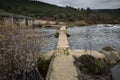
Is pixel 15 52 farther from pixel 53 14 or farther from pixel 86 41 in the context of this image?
pixel 53 14

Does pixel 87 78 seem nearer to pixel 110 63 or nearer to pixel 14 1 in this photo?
pixel 110 63

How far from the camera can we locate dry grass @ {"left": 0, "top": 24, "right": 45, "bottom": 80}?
324 inches

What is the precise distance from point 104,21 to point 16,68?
7865cm

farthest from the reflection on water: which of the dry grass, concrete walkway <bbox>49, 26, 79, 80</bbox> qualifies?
the dry grass

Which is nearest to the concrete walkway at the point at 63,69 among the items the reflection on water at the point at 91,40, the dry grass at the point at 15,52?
the dry grass at the point at 15,52

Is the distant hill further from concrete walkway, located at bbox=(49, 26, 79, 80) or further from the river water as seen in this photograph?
concrete walkway, located at bbox=(49, 26, 79, 80)

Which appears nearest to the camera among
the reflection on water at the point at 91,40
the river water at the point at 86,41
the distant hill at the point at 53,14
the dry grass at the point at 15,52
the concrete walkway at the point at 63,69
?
the concrete walkway at the point at 63,69

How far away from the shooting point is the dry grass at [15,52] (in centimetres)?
824

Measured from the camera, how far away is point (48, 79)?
6887 mm

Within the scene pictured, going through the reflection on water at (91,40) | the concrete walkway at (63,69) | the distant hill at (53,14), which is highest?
the distant hill at (53,14)

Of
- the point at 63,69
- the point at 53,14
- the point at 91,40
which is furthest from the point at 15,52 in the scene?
the point at 53,14

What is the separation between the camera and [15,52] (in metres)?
8.72

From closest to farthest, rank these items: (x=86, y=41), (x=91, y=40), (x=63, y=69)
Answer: (x=63, y=69), (x=86, y=41), (x=91, y=40)

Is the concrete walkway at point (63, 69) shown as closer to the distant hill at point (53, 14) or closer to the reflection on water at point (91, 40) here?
the reflection on water at point (91, 40)
